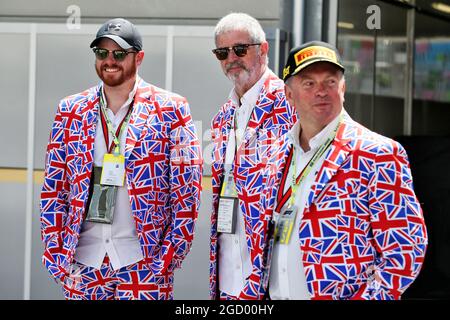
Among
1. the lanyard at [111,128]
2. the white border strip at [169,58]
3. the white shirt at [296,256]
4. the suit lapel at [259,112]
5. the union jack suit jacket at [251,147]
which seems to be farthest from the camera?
the white border strip at [169,58]

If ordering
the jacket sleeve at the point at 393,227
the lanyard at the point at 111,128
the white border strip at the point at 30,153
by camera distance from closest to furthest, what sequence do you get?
the jacket sleeve at the point at 393,227 < the lanyard at the point at 111,128 < the white border strip at the point at 30,153

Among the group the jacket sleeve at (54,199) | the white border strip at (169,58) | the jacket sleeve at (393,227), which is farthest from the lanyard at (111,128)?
the white border strip at (169,58)

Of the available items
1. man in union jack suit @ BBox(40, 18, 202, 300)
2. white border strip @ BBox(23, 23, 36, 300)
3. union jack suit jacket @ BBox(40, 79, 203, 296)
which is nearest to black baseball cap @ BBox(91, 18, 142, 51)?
man in union jack suit @ BBox(40, 18, 202, 300)

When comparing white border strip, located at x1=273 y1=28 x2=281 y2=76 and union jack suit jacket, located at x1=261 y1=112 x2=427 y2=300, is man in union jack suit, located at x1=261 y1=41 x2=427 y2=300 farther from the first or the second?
white border strip, located at x1=273 y1=28 x2=281 y2=76

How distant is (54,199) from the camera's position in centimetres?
427

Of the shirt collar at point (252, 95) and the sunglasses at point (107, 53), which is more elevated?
the sunglasses at point (107, 53)

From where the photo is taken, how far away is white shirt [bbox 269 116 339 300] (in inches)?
122

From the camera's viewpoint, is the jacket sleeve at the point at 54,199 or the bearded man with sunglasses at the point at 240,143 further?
the jacket sleeve at the point at 54,199

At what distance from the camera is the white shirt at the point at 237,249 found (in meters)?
3.95

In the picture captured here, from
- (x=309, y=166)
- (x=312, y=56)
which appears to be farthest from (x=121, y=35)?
(x=309, y=166)

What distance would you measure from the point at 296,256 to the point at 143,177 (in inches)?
47.8

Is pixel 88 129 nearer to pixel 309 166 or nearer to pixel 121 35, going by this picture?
pixel 121 35

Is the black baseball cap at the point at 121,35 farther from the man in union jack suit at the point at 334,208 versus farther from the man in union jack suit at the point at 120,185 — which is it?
the man in union jack suit at the point at 334,208
